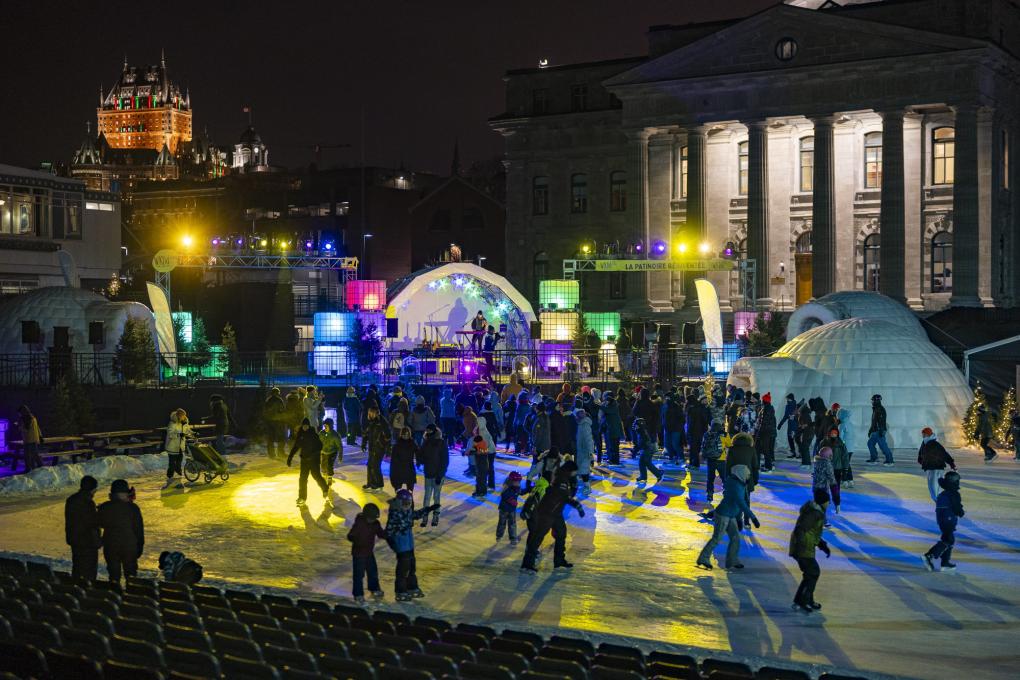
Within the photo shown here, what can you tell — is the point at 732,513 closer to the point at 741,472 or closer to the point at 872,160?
the point at 741,472

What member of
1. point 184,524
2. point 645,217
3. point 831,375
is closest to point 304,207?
point 645,217

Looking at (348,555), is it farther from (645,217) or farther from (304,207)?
(304,207)

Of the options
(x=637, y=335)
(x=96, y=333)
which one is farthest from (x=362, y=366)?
(x=637, y=335)

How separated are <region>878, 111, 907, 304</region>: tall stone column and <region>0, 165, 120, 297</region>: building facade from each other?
115 ft

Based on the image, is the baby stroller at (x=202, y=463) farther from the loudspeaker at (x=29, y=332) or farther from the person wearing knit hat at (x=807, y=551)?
the loudspeaker at (x=29, y=332)

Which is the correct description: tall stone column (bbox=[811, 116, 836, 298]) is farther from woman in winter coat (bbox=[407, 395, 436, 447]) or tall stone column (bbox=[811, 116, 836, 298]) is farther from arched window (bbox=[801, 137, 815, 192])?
woman in winter coat (bbox=[407, 395, 436, 447])

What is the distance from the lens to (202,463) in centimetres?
2488

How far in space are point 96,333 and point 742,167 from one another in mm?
33941

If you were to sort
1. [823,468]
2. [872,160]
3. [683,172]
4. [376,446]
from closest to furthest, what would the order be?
[823,468] → [376,446] → [872,160] → [683,172]

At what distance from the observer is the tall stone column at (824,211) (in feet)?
178

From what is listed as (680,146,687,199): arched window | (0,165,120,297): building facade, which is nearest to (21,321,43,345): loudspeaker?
(0,165,120,297): building facade

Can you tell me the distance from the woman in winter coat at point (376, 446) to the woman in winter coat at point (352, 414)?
6086mm

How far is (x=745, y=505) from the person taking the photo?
1689 centimetres

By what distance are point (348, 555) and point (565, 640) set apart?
8450mm
